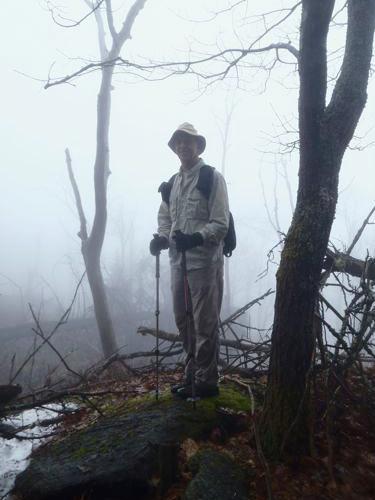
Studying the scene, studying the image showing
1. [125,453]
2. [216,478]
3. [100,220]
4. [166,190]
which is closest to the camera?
[216,478]

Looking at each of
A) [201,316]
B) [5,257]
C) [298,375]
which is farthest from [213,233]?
[5,257]

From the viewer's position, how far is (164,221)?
14.7 feet

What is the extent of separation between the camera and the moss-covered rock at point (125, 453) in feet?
9.44

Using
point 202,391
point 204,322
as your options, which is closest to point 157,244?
point 204,322

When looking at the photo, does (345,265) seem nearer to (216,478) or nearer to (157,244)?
(157,244)

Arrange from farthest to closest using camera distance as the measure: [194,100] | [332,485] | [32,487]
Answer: [194,100] → [32,487] → [332,485]

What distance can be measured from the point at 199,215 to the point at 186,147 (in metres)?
0.78

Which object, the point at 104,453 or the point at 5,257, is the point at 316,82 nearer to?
Result: the point at 104,453

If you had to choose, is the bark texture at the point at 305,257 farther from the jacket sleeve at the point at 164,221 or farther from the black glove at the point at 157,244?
the jacket sleeve at the point at 164,221

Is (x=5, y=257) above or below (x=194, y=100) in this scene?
above

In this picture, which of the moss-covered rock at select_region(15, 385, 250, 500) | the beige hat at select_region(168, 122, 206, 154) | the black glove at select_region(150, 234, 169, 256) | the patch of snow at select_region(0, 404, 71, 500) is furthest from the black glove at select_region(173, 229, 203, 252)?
the patch of snow at select_region(0, 404, 71, 500)

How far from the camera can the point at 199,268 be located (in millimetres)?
3916

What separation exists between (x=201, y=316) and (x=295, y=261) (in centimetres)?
125

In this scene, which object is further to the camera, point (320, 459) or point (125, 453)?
point (125, 453)
